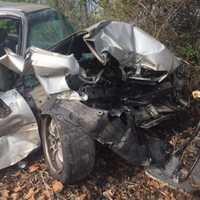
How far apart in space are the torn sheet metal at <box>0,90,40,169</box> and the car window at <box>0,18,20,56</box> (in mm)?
1041

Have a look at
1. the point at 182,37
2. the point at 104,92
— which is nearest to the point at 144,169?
the point at 104,92

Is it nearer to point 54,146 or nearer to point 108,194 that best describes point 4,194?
point 54,146

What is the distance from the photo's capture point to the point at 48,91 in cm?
396

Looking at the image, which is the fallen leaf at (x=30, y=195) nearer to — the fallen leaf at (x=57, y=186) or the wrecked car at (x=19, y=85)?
the fallen leaf at (x=57, y=186)

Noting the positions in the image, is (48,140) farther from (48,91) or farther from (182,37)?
(182,37)

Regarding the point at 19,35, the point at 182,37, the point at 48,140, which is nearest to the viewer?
the point at 48,140

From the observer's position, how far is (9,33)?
5.18 m

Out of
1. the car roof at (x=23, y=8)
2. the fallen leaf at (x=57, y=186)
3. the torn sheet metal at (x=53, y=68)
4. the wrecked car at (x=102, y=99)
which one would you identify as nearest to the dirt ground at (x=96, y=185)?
the fallen leaf at (x=57, y=186)

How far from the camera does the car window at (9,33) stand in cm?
503

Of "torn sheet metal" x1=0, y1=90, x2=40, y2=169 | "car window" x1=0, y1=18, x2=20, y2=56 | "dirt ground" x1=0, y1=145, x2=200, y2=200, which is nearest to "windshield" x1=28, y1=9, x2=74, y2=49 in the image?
"car window" x1=0, y1=18, x2=20, y2=56

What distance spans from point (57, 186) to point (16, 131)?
2.86 ft

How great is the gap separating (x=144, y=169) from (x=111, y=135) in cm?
72

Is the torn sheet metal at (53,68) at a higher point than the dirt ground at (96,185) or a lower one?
higher

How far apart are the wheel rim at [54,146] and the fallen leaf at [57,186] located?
0.46 feet
